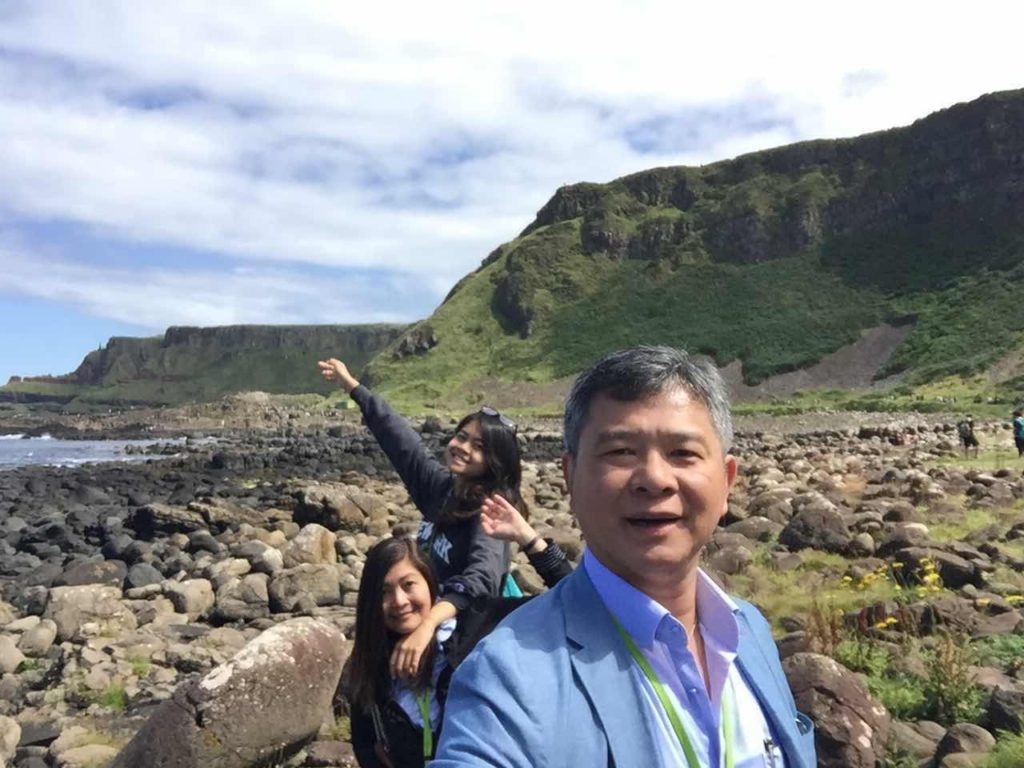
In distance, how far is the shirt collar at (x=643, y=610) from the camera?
1.95 m

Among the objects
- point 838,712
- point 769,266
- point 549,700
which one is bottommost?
point 838,712

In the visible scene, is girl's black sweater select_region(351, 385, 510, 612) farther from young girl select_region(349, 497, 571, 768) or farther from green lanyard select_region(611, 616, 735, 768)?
green lanyard select_region(611, 616, 735, 768)

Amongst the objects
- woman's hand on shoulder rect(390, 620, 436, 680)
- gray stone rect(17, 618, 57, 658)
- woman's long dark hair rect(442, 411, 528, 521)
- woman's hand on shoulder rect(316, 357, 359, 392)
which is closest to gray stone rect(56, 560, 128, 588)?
gray stone rect(17, 618, 57, 658)

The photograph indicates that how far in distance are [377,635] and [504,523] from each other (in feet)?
2.22

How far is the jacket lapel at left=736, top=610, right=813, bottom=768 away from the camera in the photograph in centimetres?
214

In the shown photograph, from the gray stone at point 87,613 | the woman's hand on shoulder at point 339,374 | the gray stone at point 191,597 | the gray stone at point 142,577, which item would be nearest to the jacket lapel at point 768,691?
the woman's hand on shoulder at point 339,374

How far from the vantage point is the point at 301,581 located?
37.9 feet

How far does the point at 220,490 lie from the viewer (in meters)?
25.8

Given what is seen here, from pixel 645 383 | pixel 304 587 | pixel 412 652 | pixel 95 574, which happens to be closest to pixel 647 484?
pixel 645 383

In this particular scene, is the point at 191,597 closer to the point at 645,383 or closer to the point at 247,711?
the point at 247,711

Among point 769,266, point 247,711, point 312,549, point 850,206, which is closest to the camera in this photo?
point 247,711

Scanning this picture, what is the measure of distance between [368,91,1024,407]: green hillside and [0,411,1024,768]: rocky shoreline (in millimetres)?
78155

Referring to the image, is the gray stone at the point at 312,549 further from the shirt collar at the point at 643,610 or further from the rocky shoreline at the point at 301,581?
the shirt collar at the point at 643,610

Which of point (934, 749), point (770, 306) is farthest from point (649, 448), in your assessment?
point (770, 306)
